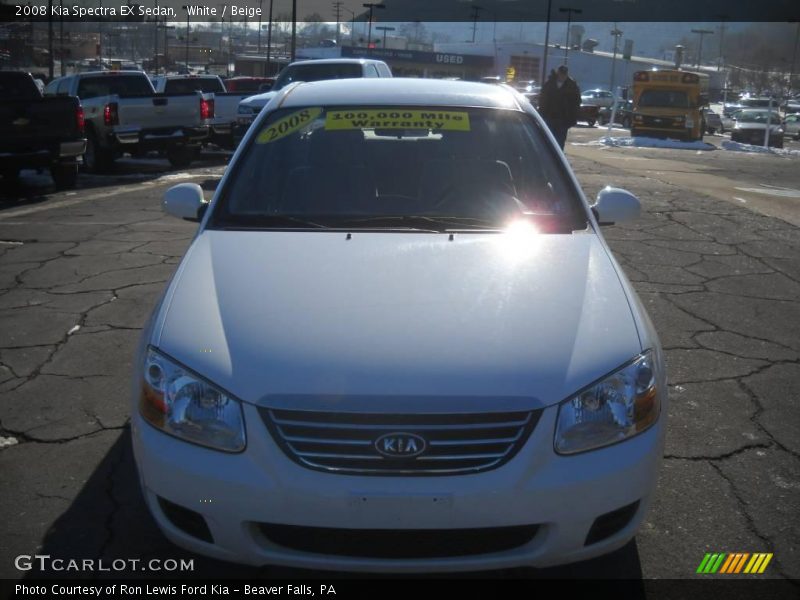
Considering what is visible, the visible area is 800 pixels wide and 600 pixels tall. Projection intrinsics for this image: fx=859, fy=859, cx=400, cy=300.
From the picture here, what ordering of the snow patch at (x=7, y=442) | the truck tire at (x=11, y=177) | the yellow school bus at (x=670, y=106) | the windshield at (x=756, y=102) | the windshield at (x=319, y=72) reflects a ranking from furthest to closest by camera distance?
1. the windshield at (x=756, y=102)
2. the yellow school bus at (x=670, y=106)
3. the windshield at (x=319, y=72)
4. the truck tire at (x=11, y=177)
5. the snow patch at (x=7, y=442)

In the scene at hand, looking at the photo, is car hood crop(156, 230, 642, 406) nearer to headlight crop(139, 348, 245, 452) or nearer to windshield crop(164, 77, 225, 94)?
headlight crop(139, 348, 245, 452)

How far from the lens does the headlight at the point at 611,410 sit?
2.48m

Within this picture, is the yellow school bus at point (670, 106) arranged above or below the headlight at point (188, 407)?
above

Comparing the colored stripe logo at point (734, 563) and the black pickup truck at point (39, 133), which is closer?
the colored stripe logo at point (734, 563)

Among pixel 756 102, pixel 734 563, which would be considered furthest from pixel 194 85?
pixel 756 102

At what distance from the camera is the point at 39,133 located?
12.0 meters

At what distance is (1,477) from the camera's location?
3.53 m

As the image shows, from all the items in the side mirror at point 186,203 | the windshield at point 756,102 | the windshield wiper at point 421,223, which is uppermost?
the windshield at point 756,102

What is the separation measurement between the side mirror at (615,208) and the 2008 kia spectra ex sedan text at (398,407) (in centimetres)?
84

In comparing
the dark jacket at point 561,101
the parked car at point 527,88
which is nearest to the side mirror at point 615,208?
the dark jacket at point 561,101

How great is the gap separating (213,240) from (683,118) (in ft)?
89.9

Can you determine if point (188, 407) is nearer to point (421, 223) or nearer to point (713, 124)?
point (421, 223)

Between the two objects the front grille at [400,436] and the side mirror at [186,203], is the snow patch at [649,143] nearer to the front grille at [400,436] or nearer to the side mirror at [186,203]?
the side mirror at [186,203]

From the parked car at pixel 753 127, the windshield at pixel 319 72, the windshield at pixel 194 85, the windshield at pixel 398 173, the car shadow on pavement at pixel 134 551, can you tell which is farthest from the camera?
the parked car at pixel 753 127
